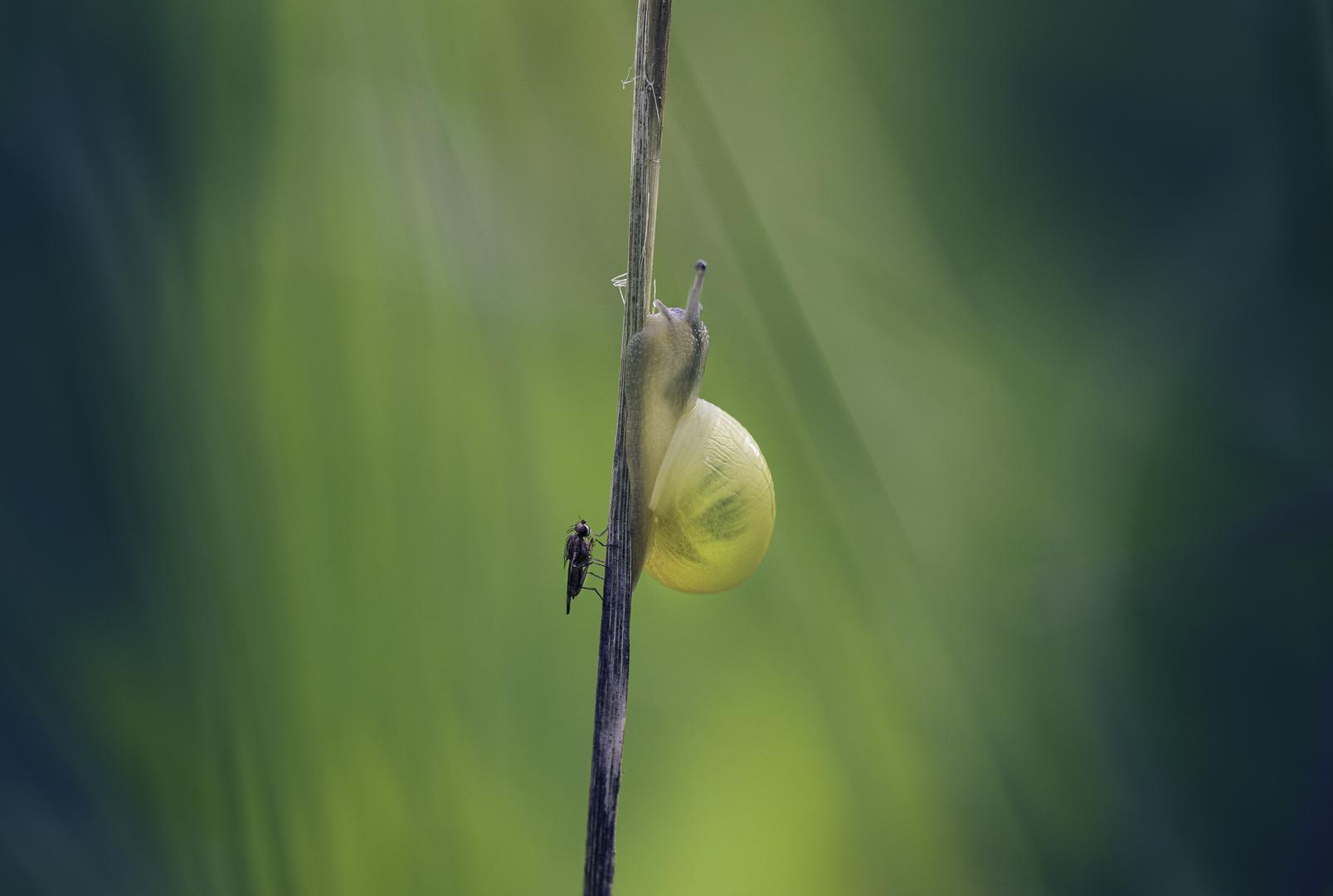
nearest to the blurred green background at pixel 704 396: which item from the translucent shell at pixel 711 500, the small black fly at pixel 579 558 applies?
the small black fly at pixel 579 558

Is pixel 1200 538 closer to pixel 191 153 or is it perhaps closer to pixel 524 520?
pixel 524 520

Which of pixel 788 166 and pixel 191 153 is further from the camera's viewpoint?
pixel 788 166

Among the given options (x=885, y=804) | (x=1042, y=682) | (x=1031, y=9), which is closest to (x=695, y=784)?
(x=885, y=804)

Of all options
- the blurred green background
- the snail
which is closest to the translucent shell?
the snail

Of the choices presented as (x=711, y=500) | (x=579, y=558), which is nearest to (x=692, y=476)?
(x=711, y=500)

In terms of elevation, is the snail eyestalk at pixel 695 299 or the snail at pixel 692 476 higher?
the snail eyestalk at pixel 695 299

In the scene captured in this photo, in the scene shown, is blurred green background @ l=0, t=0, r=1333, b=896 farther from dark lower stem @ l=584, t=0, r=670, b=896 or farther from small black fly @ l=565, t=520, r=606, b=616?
dark lower stem @ l=584, t=0, r=670, b=896

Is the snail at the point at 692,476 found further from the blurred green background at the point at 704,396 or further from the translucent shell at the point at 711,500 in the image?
the blurred green background at the point at 704,396
